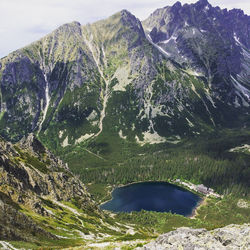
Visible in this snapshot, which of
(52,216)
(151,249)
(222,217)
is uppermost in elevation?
(151,249)

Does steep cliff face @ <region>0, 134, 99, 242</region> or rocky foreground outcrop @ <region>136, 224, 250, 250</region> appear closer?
rocky foreground outcrop @ <region>136, 224, 250, 250</region>

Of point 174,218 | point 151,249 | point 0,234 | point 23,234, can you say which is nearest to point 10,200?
point 23,234

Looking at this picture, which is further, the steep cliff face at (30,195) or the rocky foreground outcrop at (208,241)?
the steep cliff face at (30,195)

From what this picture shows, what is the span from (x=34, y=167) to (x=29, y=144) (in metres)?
36.5

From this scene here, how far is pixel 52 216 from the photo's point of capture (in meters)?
81.9

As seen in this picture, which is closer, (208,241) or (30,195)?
(208,241)

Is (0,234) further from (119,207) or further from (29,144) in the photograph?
(119,207)

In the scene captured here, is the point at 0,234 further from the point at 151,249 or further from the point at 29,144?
the point at 29,144

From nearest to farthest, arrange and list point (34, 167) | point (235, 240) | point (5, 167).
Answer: point (235, 240), point (5, 167), point (34, 167)

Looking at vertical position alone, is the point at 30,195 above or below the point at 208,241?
below

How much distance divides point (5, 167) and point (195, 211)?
138488 mm

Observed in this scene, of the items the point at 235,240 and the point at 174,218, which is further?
the point at 174,218

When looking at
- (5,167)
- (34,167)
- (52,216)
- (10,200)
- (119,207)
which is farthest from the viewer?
(119,207)

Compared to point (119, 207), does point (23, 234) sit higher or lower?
higher
